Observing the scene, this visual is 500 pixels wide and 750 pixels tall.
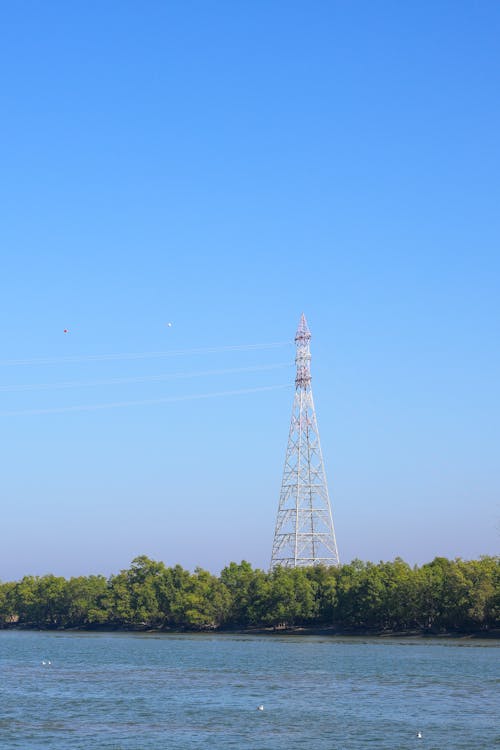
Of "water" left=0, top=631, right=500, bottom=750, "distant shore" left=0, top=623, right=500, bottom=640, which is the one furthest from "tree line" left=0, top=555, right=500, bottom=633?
"water" left=0, top=631, right=500, bottom=750

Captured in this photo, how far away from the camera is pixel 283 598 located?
460ft

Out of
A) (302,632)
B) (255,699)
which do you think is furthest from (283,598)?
(255,699)

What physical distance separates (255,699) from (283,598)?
8021cm

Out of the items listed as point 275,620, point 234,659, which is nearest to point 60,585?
point 275,620

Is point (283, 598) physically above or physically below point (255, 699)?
above

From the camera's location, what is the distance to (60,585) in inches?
7165

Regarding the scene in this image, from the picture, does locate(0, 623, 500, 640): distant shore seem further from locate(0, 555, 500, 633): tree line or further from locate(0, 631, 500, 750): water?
locate(0, 631, 500, 750): water

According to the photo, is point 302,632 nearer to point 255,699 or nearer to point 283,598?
point 283,598

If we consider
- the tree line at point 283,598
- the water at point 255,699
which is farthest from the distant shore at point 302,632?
the water at point 255,699

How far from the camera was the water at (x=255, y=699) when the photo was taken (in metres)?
46.5

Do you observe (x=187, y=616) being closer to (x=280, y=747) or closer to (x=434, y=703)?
(x=434, y=703)

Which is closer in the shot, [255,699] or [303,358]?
[255,699]

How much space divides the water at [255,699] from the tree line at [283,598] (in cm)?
1774

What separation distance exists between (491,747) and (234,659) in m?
52.7
